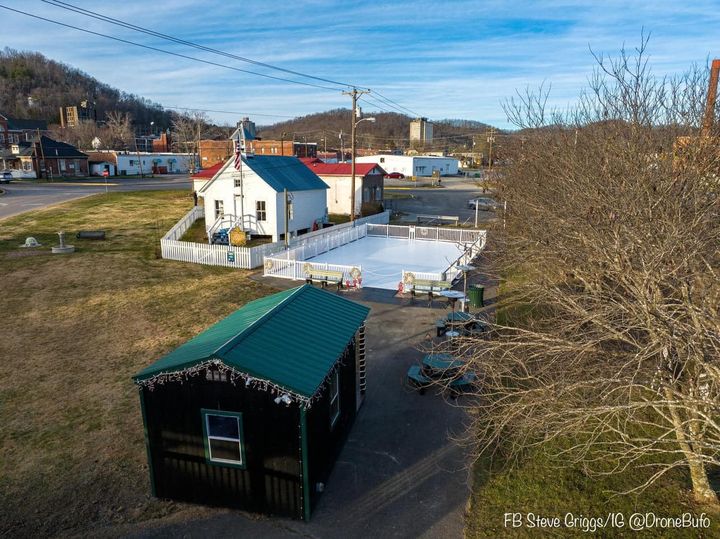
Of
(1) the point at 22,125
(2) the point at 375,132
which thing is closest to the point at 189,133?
(1) the point at 22,125

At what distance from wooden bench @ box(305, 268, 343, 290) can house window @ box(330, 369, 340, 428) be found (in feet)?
36.8

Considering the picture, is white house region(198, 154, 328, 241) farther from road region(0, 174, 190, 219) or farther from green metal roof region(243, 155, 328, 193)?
road region(0, 174, 190, 219)

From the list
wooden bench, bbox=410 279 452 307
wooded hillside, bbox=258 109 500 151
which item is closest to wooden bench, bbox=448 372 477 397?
wooden bench, bbox=410 279 452 307

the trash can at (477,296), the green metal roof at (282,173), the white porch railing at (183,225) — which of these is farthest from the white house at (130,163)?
the trash can at (477,296)

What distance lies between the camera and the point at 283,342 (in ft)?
28.0

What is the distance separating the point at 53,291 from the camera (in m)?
20.1

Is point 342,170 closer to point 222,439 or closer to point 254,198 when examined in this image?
point 254,198

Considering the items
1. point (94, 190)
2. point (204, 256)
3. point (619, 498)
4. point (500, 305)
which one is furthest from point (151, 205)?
point (619, 498)

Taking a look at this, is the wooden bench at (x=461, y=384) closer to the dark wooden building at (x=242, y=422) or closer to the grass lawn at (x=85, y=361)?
the dark wooden building at (x=242, y=422)

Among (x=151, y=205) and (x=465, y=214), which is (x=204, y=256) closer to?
(x=151, y=205)

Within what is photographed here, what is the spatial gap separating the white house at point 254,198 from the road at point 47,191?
18.6 m

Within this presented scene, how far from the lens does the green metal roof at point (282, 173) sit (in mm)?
29141

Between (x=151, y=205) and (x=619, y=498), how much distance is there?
4263 centimetres

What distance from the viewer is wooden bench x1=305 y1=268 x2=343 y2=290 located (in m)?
20.7
